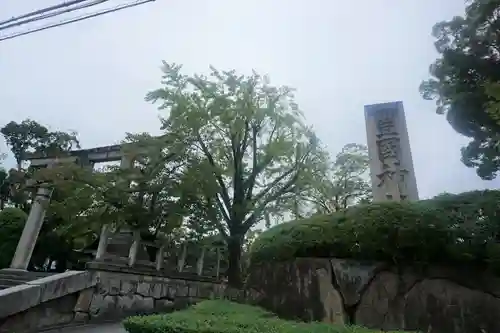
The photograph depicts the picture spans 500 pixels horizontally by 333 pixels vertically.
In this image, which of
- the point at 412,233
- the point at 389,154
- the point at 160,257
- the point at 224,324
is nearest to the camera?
the point at 224,324

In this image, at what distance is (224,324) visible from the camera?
14.1ft

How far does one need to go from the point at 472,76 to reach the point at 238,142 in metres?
6.98

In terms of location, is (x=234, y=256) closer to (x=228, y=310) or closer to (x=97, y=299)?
(x=97, y=299)

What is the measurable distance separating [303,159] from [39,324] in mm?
8769

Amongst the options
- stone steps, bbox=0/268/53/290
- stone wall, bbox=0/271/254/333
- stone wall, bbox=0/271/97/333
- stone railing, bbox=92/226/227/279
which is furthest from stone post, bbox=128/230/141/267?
stone steps, bbox=0/268/53/290

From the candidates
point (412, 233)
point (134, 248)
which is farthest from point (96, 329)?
point (412, 233)

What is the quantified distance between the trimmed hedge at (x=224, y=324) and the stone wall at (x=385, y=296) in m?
0.84

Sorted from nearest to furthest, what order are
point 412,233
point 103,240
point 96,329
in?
point 412,233 → point 96,329 → point 103,240

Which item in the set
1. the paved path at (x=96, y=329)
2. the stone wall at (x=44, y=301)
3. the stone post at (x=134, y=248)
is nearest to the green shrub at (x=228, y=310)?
the paved path at (x=96, y=329)

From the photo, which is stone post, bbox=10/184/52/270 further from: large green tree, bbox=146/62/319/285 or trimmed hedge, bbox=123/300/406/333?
trimmed hedge, bbox=123/300/406/333

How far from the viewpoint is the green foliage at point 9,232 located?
1288 cm

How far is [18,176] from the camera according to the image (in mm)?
13797

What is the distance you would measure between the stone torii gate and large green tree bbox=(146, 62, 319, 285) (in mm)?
2329

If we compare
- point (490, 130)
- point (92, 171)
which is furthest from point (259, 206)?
point (490, 130)
